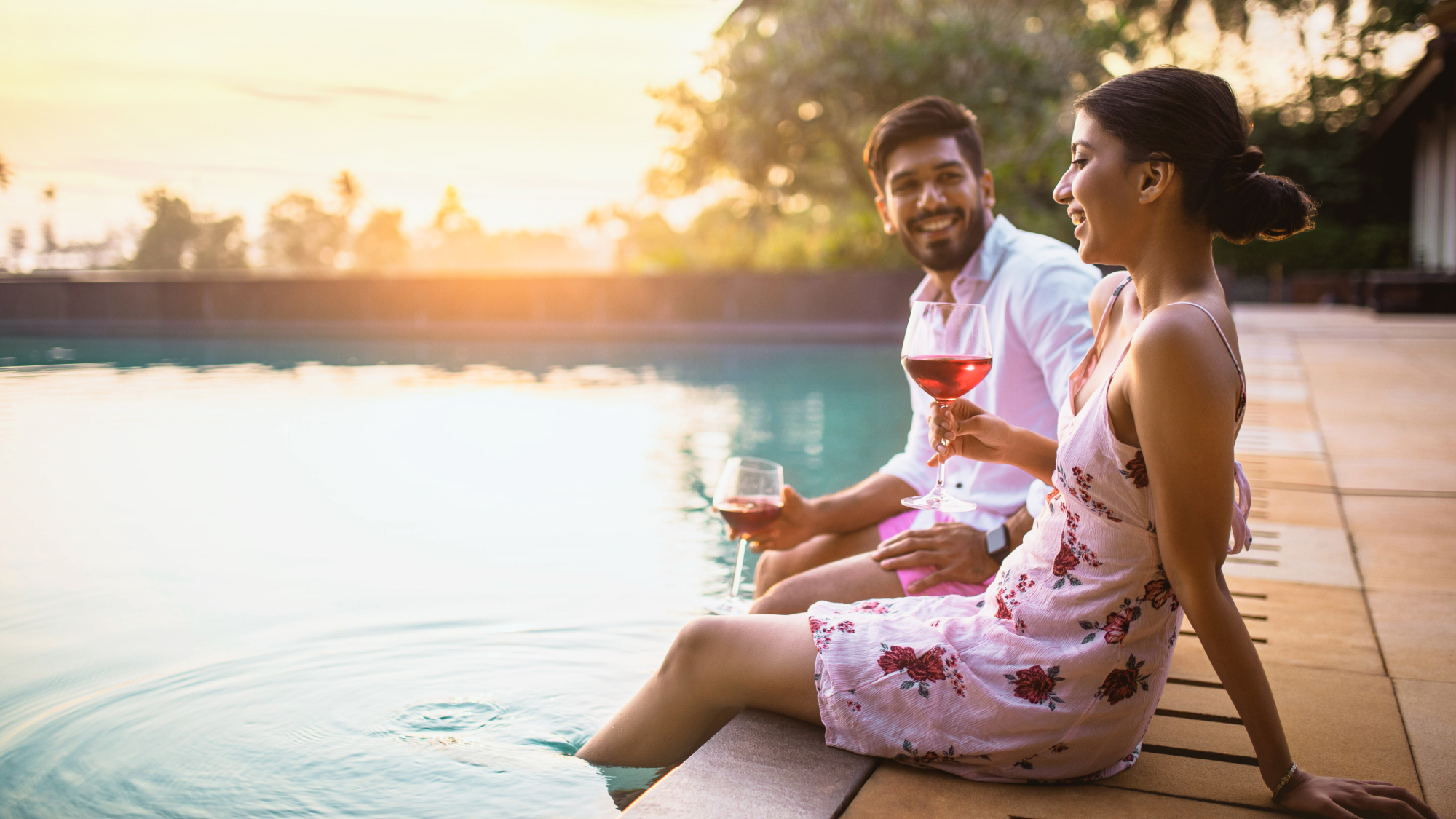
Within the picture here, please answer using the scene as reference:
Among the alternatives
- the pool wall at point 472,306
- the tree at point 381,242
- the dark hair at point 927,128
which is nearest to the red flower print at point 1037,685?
the dark hair at point 927,128

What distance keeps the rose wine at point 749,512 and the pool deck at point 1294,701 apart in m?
0.63

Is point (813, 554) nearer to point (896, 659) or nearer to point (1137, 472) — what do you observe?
point (896, 659)

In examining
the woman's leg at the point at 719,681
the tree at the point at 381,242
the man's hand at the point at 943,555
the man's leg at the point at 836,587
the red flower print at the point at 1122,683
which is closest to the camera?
the red flower print at the point at 1122,683

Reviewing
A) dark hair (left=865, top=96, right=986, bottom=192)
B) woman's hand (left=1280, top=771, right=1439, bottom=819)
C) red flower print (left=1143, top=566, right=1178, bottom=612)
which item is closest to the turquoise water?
red flower print (left=1143, top=566, right=1178, bottom=612)

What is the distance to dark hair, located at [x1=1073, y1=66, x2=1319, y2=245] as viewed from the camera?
1.40m

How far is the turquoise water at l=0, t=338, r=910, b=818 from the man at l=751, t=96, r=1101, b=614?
77 cm

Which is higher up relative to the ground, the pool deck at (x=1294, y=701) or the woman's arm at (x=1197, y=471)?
the woman's arm at (x=1197, y=471)

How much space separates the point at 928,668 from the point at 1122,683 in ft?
0.94

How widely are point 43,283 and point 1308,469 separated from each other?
866 inches

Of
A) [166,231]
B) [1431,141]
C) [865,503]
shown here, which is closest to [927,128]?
[865,503]

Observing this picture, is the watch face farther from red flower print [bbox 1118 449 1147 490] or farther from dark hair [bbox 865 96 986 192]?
dark hair [bbox 865 96 986 192]

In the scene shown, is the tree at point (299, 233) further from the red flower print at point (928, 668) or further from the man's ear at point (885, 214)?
the red flower print at point (928, 668)

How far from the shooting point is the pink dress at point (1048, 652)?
150cm

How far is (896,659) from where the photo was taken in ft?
5.32
